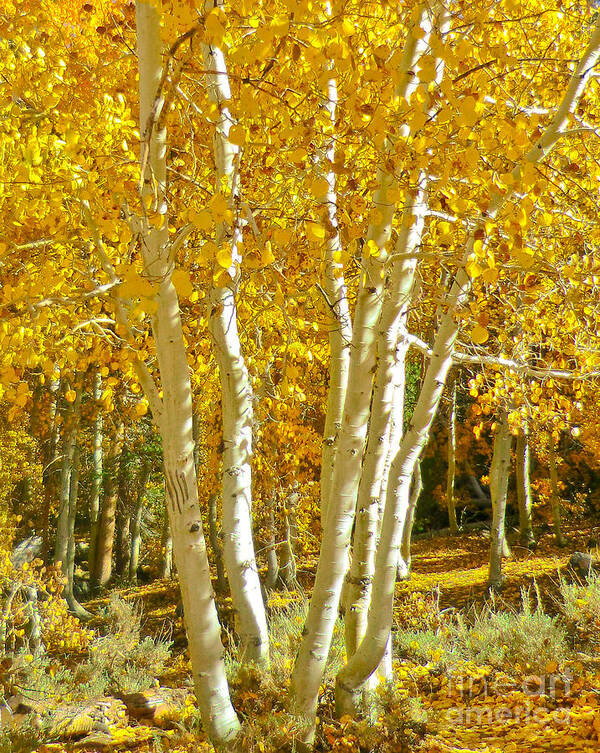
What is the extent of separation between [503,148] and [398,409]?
1.84 metres

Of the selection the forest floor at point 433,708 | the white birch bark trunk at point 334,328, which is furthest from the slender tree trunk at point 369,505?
the forest floor at point 433,708

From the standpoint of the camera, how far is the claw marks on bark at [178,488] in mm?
2844

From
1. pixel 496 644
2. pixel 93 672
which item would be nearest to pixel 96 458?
pixel 93 672

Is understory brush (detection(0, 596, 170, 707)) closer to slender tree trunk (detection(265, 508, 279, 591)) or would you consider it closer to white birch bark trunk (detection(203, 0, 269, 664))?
white birch bark trunk (detection(203, 0, 269, 664))

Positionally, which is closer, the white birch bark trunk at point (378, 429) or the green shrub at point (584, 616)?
the white birch bark trunk at point (378, 429)

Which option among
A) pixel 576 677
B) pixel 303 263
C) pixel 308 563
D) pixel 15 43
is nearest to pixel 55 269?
pixel 15 43

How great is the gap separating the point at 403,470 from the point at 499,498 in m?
5.12

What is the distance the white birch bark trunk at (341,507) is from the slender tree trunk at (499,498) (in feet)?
16.8

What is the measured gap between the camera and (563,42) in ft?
16.8

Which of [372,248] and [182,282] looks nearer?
[182,282]

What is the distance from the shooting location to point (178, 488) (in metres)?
2.85

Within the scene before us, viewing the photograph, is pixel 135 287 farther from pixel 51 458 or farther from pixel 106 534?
pixel 106 534

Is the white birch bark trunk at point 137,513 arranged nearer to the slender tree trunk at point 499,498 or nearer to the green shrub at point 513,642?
the slender tree trunk at point 499,498

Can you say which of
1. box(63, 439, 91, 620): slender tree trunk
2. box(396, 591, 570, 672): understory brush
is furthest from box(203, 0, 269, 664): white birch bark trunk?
box(63, 439, 91, 620): slender tree trunk
